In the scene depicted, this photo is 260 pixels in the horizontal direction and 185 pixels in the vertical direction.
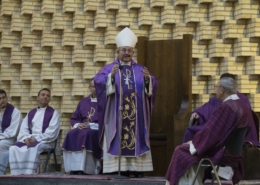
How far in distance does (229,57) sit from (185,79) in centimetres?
102

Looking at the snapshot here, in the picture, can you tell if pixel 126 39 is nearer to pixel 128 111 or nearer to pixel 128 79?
pixel 128 79

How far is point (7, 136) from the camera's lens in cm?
1175

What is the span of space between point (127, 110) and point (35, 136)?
208 centimetres

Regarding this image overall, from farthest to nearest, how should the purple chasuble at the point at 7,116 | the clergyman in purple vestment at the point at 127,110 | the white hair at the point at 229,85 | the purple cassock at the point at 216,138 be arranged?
the purple chasuble at the point at 7,116, the clergyman in purple vestment at the point at 127,110, the white hair at the point at 229,85, the purple cassock at the point at 216,138

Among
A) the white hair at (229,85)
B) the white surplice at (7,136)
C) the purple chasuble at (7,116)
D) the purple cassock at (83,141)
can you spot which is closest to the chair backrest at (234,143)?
the white hair at (229,85)

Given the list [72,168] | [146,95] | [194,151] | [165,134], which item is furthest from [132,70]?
[194,151]

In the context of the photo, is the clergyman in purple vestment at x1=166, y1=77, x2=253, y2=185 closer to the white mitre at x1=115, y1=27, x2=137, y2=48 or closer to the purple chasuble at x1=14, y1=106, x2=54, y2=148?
the white mitre at x1=115, y1=27, x2=137, y2=48

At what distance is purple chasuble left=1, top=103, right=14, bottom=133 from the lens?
38.9 ft

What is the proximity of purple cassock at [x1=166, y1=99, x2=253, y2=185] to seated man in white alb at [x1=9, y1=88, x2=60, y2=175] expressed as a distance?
3.96 metres

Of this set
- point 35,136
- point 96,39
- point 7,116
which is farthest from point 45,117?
point 96,39

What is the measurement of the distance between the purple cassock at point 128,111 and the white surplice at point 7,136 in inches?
82.9

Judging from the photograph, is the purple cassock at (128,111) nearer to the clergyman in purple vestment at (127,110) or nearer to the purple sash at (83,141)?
the clergyman in purple vestment at (127,110)

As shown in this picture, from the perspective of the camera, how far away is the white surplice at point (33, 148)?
1125 cm

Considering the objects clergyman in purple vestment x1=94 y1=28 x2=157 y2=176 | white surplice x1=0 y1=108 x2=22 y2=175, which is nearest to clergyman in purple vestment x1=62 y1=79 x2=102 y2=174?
clergyman in purple vestment x1=94 y1=28 x2=157 y2=176
